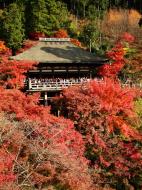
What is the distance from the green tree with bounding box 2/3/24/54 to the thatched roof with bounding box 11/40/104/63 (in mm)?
6667

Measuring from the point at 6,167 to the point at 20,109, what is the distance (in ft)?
20.1

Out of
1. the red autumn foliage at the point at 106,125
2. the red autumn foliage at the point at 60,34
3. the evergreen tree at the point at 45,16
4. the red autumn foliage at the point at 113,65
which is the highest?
the evergreen tree at the point at 45,16

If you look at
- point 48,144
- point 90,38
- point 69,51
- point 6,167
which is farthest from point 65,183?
point 90,38

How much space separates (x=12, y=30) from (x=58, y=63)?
36.9ft

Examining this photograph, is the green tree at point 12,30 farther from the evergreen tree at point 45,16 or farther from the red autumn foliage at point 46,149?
the red autumn foliage at point 46,149

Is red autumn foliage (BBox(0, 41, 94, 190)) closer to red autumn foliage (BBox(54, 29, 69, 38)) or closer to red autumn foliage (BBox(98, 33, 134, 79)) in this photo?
red autumn foliage (BBox(98, 33, 134, 79))

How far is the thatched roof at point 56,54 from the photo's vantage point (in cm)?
3652

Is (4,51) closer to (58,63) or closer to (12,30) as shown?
(12,30)

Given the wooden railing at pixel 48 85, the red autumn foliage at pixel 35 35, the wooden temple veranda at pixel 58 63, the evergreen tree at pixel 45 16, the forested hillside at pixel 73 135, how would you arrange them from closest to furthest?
Answer: the forested hillside at pixel 73 135
the wooden railing at pixel 48 85
the wooden temple veranda at pixel 58 63
the red autumn foliage at pixel 35 35
the evergreen tree at pixel 45 16

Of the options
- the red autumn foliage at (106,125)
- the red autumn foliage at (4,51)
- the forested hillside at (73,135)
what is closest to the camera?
the forested hillside at (73,135)

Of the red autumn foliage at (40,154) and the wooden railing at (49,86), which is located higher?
the wooden railing at (49,86)

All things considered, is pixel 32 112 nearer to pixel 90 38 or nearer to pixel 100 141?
pixel 100 141

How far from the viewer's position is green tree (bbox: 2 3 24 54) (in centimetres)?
4578

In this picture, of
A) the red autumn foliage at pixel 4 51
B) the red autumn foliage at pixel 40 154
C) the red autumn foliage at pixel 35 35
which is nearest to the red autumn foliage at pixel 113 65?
the red autumn foliage at pixel 4 51
